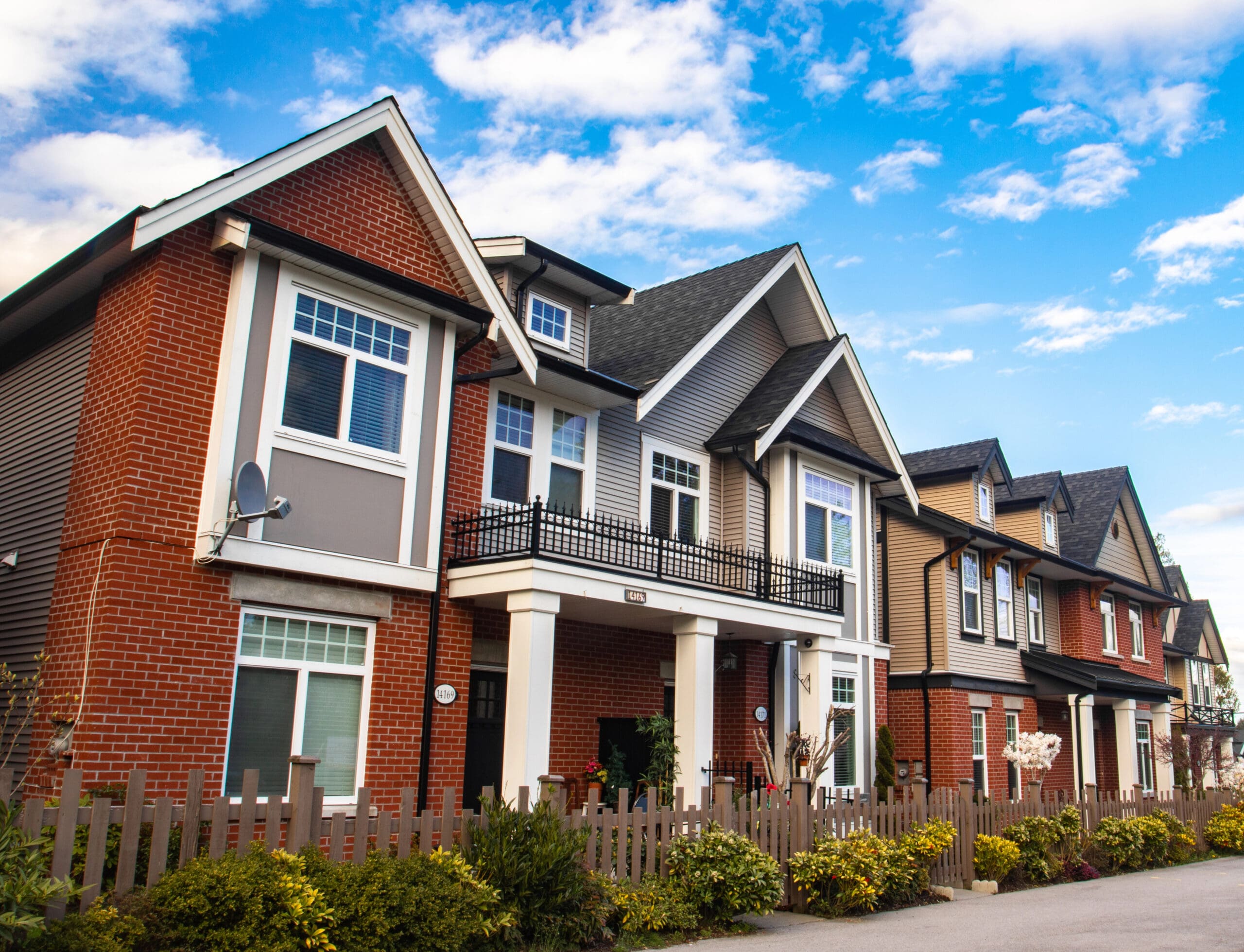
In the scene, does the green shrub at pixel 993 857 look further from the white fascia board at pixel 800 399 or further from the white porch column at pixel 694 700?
the white fascia board at pixel 800 399

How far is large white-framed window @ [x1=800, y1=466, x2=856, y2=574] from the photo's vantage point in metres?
18.7

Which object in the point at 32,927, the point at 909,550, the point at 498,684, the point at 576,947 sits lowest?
the point at 576,947

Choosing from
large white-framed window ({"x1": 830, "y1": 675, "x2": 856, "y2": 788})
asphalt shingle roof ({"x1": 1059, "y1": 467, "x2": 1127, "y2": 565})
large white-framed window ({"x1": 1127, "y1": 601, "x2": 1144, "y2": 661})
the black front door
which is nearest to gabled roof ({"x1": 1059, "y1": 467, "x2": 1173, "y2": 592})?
asphalt shingle roof ({"x1": 1059, "y1": 467, "x2": 1127, "y2": 565})

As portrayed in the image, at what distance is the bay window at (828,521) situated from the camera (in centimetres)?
1880

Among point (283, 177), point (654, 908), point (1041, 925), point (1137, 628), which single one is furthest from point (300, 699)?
point (1137, 628)

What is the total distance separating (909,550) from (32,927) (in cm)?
2050

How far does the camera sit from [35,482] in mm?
12500

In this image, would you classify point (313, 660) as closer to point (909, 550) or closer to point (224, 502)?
point (224, 502)

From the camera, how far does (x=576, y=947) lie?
9.12 meters

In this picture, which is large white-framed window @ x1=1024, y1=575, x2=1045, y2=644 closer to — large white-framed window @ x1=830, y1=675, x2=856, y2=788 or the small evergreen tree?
the small evergreen tree

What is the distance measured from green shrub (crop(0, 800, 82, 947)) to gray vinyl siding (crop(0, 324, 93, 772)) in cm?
487

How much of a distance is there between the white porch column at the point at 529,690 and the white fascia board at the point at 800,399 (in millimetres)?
5965

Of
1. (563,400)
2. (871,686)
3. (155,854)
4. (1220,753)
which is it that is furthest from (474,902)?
(1220,753)

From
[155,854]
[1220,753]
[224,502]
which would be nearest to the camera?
[155,854]
